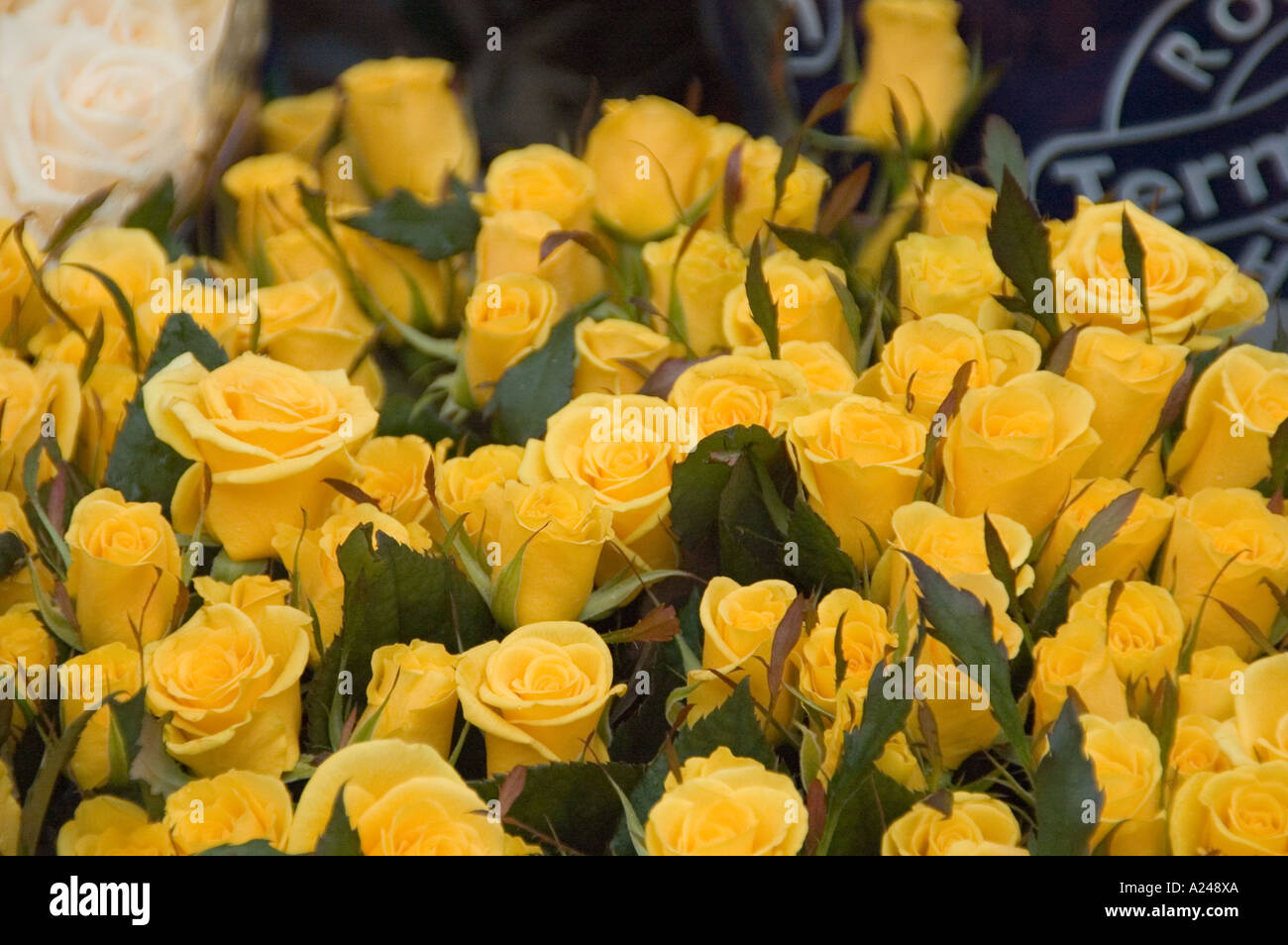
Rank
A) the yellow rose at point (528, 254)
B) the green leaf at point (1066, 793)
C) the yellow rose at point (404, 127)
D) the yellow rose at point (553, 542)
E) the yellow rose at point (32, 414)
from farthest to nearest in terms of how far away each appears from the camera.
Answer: the yellow rose at point (404, 127) < the yellow rose at point (528, 254) < the yellow rose at point (32, 414) < the yellow rose at point (553, 542) < the green leaf at point (1066, 793)

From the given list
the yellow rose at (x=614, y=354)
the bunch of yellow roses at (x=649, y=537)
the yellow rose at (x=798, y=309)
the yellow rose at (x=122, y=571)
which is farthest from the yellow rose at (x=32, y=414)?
the yellow rose at (x=798, y=309)

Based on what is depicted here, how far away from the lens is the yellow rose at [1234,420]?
75cm

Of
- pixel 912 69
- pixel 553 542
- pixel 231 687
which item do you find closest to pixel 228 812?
pixel 231 687

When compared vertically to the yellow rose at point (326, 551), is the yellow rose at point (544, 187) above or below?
above

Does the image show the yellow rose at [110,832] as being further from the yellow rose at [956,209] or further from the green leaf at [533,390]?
the yellow rose at [956,209]

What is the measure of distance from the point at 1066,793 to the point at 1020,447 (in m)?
0.20

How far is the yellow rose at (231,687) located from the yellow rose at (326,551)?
3 cm

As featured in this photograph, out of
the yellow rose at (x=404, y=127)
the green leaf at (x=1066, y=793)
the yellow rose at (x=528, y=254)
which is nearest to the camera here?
the green leaf at (x=1066, y=793)

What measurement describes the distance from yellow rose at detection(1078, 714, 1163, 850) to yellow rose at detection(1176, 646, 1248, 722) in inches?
2.3

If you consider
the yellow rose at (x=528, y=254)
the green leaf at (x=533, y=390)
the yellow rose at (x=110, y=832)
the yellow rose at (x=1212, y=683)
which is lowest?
the yellow rose at (x=110, y=832)

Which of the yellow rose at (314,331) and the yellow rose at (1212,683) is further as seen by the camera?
the yellow rose at (314,331)
